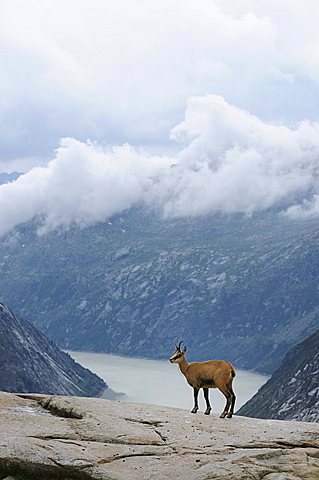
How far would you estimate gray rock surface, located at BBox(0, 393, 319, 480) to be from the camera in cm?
2778

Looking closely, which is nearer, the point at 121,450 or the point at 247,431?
the point at 121,450

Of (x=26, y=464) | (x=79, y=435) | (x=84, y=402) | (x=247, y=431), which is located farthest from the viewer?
(x=84, y=402)

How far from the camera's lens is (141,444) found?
30.9m

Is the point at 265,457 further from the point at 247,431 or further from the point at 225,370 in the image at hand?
the point at 225,370

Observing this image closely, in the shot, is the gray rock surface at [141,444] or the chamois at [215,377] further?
the chamois at [215,377]

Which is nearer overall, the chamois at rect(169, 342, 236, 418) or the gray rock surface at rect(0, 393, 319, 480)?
the gray rock surface at rect(0, 393, 319, 480)

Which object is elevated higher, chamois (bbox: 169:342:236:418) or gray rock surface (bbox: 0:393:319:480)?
chamois (bbox: 169:342:236:418)

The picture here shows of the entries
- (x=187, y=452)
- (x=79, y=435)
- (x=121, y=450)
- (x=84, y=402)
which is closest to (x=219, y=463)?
(x=187, y=452)

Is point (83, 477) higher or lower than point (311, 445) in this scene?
lower

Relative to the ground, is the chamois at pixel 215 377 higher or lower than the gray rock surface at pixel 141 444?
higher

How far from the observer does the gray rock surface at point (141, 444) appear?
2778 centimetres

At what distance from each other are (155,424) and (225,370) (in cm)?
561

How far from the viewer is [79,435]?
3155 cm

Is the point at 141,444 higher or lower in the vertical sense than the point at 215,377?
lower
